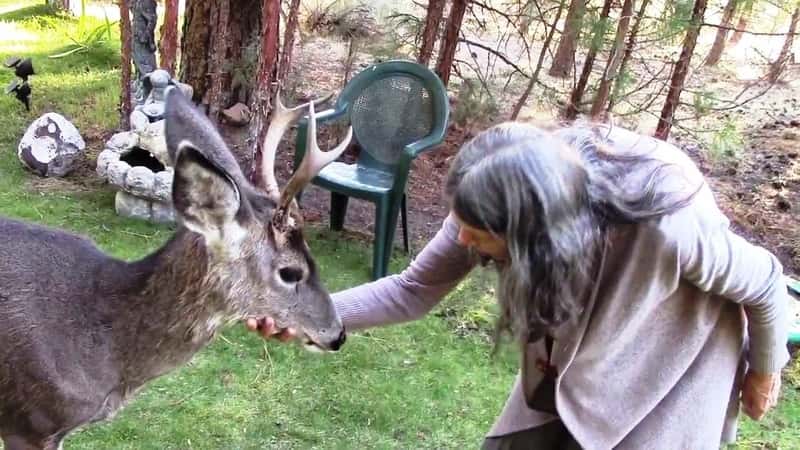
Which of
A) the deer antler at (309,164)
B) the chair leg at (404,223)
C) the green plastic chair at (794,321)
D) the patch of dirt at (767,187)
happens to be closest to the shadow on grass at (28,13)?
the chair leg at (404,223)

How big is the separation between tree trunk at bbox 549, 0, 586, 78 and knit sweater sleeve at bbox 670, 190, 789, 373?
4.02 metres

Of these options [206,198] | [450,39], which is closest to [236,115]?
[450,39]

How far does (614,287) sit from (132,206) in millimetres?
3771

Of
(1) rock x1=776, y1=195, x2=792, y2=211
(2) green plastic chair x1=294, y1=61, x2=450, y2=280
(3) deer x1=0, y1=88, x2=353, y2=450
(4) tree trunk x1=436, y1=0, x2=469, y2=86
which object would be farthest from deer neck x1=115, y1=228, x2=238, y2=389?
(1) rock x1=776, y1=195, x2=792, y2=211

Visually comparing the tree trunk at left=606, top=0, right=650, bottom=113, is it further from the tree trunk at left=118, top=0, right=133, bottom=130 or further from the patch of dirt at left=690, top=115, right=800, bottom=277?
the tree trunk at left=118, top=0, right=133, bottom=130

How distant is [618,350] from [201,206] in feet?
3.73

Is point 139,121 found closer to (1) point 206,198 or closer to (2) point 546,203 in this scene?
(1) point 206,198

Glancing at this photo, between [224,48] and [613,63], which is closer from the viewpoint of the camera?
[613,63]

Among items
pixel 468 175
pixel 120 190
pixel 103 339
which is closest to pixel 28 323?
pixel 103 339

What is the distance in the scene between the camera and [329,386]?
3932mm

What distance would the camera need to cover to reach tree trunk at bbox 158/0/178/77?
518cm

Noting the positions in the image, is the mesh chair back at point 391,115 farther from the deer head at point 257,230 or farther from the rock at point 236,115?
the deer head at point 257,230

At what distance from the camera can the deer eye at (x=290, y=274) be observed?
→ 8.70 ft

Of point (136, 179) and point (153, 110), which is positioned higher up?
point (153, 110)
